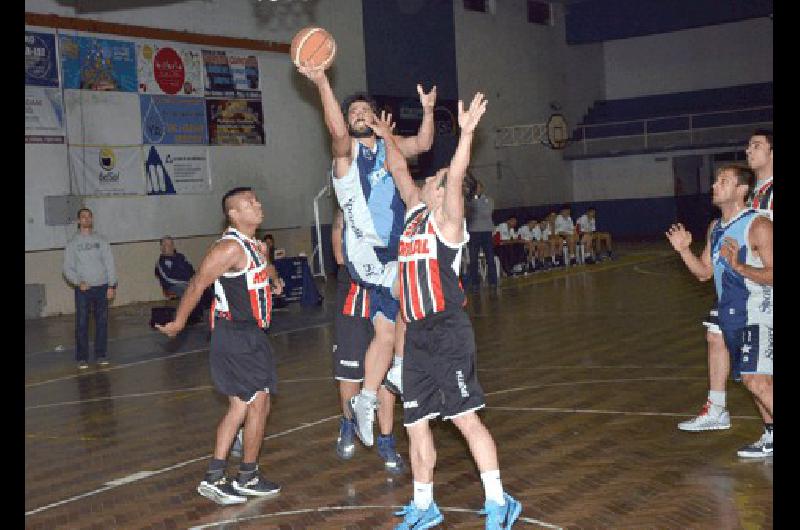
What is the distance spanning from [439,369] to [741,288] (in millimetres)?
2258

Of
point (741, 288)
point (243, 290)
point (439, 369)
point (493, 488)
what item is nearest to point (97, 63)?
point (243, 290)

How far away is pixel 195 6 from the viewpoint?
23.5 m

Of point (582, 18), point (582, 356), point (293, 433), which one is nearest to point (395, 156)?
point (293, 433)

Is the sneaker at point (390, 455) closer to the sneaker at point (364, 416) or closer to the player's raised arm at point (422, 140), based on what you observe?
the sneaker at point (364, 416)

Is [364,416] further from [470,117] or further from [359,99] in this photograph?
[470,117]

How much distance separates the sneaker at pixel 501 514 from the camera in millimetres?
5293

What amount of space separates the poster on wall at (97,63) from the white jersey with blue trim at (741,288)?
16.9 m

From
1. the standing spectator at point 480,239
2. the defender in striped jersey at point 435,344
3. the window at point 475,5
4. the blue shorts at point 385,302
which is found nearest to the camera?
the defender in striped jersey at point 435,344

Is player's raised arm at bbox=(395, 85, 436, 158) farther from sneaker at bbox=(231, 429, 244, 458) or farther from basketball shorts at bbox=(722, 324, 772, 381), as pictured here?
sneaker at bbox=(231, 429, 244, 458)

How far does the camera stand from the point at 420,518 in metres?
5.55

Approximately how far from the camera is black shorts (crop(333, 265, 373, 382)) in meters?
7.38

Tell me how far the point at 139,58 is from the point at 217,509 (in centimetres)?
1759

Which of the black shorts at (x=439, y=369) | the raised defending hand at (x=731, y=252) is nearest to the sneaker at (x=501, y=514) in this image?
the black shorts at (x=439, y=369)
